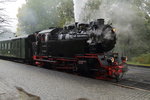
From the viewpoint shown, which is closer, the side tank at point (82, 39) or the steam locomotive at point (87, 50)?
the steam locomotive at point (87, 50)

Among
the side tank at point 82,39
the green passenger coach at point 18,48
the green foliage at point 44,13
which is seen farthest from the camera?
the green foliage at point 44,13

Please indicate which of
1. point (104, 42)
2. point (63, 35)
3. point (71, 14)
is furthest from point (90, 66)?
point (71, 14)

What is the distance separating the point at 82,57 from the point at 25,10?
25.0 m

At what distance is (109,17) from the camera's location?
460 inches

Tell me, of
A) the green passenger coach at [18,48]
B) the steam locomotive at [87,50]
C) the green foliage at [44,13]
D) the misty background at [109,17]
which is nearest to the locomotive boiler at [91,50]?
the steam locomotive at [87,50]

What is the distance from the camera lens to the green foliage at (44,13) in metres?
29.8

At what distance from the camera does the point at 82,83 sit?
8117 millimetres

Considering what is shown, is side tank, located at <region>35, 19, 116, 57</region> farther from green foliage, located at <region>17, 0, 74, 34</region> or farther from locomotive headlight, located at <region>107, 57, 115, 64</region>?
green foliage, located at <region>17, 0, 74, 34</region>

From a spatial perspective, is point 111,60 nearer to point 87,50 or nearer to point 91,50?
point 91,50

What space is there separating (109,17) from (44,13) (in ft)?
68.8

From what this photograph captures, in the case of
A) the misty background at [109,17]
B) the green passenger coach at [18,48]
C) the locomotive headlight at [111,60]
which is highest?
the misty background at [109,17]

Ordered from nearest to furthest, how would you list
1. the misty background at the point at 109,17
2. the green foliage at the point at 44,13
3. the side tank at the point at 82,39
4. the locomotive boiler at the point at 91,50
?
the locomotive boiler at the point at 91,50 → the side tank at the point at 82,39 → the misty background at the point at 109,17 → the green foliage at the point at 44,13

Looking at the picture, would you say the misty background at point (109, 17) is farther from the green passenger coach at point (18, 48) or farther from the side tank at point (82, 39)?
the green passenger coach at point (18, 48)

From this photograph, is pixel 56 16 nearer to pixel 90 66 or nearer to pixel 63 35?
pixel 63 35
